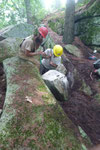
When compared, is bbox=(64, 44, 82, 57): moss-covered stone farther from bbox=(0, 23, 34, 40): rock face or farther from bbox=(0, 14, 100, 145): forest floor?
bbox=(0, 23, 34, 40): rock face

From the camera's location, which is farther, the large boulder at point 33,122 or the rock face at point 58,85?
the rock face at point 58,85

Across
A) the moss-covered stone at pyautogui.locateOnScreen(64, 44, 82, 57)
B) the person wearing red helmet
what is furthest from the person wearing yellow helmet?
the moss-covered stone at pyautogui.locateOnScreen(64, 44, 82, 57)

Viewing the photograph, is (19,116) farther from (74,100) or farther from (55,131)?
(74,100)

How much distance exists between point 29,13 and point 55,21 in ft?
8.58

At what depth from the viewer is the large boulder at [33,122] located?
2.70 meters

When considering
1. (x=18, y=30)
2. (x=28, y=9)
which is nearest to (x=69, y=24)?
(x=18, y=30)

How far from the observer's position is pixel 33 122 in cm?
306

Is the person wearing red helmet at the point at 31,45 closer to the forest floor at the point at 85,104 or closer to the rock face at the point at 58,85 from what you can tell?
the rock face at the point at 58,85

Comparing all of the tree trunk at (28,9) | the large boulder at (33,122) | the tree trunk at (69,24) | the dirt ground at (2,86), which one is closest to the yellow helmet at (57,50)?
the dirt ground at (2,86)

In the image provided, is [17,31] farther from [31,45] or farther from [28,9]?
[28,9]

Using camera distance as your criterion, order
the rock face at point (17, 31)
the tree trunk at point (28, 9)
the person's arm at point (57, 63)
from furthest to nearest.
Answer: the tree trunk at point (28, 9) < the rock face at point (17, 31) < the person's arm at point (57, 63)

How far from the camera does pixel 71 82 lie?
21.7 ft

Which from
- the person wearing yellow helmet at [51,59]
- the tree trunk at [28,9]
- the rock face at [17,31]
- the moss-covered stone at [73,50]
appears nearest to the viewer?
the person wearing yellow helmet at [51,59]

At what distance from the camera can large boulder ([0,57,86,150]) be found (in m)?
2.70
